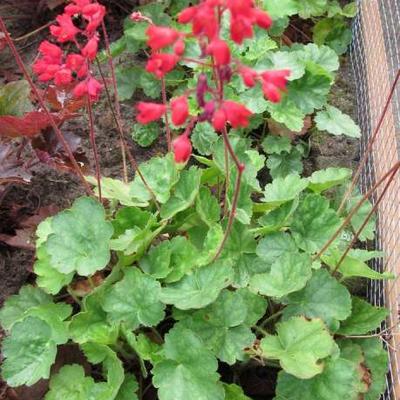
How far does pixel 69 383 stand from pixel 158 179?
57 centimetres

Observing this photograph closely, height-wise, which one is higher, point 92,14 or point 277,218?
point 92,14

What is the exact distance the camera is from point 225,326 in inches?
59.7

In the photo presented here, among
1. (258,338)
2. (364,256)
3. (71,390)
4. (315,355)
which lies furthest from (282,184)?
(71,390)

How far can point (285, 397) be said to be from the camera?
4.94 feet

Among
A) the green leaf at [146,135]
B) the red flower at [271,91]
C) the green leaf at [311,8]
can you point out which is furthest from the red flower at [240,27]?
the green leaf at [311,8]

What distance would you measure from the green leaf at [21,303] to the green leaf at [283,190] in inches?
25.9

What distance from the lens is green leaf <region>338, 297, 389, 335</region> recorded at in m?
1.60

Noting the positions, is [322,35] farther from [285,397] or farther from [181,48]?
[181,48]

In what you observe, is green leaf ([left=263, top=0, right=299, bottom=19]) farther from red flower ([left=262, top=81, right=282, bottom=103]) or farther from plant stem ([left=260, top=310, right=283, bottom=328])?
red flower ([left=262, top=81, right=282, bottom=103])

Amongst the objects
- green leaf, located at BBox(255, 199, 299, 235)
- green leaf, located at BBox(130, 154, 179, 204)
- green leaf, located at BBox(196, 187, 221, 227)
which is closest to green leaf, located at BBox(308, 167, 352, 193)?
green leaf, located at BBox(255, 199, 299, 235)

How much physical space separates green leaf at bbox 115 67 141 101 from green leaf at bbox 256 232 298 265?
970 millimetres

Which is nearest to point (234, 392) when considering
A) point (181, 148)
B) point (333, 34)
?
point (181, 148)

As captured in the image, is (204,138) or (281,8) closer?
(204,138)

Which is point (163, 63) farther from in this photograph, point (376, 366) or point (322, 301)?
point (376, 366)
